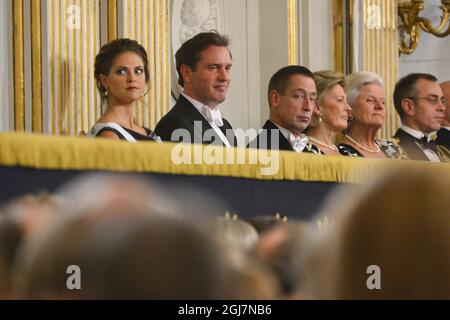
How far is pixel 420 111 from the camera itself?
6.04m

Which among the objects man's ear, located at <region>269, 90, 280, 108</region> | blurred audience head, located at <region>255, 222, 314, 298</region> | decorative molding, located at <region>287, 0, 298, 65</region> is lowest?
blurred audience head, located at <region>255, 222, 314, 298</region>

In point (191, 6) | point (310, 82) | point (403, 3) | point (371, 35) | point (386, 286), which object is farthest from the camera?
point (403, 3)

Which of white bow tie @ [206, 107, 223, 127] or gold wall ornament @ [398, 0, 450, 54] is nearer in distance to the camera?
white bow tie @ [206, 107, 223, 127]

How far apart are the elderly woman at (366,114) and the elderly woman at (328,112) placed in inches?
8.8

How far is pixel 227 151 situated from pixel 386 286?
563 mm

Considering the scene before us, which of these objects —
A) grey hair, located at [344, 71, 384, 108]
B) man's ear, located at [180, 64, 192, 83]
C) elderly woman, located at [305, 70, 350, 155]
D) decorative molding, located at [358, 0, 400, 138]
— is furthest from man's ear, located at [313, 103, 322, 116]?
decorative molding, located at [358, 0, 400, 138]

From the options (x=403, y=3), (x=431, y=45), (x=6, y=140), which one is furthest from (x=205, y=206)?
(x=431, y=45)

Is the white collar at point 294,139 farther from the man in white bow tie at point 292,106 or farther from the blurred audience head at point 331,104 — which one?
the blurred audience head at point 331,104

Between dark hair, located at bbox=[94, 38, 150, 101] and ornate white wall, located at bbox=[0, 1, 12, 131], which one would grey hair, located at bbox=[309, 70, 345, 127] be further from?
ornate white wall, located at bbox=[0, 1, 12, 131]

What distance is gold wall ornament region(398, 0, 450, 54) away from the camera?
826 cm

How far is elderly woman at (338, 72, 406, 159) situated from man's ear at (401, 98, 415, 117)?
50 centimetres

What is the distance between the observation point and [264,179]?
2.95 m
